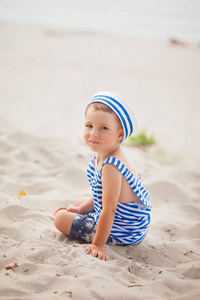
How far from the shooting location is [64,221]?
2.46 m

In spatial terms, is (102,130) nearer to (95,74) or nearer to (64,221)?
(64,221)

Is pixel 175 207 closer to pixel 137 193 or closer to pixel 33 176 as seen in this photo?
pixel 137 193

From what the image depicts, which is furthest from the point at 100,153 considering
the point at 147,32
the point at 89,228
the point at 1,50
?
the point at 147,32

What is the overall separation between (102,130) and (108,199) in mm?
482

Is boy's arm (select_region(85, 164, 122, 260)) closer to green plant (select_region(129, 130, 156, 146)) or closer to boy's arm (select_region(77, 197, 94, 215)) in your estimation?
boy's arm (select_region(77, 197, 94, 215))

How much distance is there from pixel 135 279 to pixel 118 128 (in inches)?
40.3

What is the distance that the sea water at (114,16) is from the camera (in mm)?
18891

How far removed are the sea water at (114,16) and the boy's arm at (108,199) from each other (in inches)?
618

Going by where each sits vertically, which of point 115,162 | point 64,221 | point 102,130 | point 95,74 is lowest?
point 64,221

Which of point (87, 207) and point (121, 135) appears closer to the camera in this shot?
point (121, 135)

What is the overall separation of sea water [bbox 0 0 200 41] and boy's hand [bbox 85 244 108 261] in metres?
15.9

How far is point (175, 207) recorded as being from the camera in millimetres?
3322

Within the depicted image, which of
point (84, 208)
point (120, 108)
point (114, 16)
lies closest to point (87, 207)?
Result: point (84, 208)

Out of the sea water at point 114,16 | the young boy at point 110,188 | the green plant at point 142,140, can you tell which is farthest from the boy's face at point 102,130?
the sea water at point 114,16
